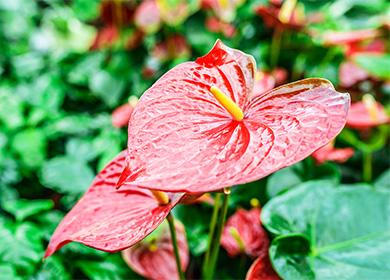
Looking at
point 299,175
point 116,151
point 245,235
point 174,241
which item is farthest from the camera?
point 116,151

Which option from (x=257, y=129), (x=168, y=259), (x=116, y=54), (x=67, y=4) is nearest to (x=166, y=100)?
(x=257, y=129)

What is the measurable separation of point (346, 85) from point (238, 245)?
1.67ft

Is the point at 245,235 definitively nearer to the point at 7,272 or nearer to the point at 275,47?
the point at 7,272

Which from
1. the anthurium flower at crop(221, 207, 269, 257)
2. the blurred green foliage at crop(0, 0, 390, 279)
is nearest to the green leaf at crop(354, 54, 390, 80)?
the blurred green foliage at crop(0, 0, 390, 279)

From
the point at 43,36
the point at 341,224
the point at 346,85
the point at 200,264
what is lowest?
the point at 200,264

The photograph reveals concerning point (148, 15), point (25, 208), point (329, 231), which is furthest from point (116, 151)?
point (329, 231)

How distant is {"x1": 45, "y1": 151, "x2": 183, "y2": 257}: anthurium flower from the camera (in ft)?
1.40

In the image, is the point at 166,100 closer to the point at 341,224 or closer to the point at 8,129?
the point at 341,224

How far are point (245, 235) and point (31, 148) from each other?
461 millimetres

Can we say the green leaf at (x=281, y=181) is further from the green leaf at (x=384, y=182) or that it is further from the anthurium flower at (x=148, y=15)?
the anthurium flower at (x=148, y=15)

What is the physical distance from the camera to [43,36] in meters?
1.78

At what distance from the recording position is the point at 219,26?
3.83 ft

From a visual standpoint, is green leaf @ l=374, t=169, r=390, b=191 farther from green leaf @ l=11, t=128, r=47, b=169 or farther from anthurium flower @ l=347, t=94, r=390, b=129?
green leaf @ l=11, t=128, r=47, b=169

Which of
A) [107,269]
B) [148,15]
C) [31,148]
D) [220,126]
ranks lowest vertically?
[107,269]
